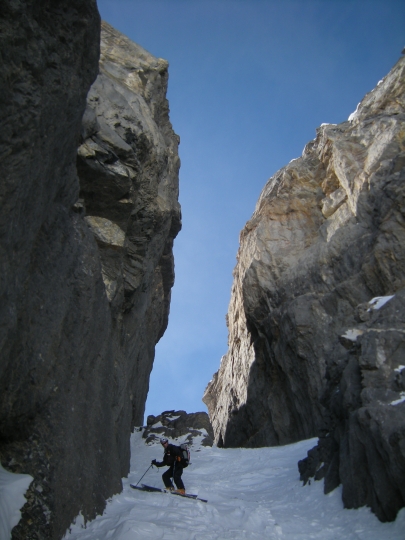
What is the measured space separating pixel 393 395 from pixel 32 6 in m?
11.5

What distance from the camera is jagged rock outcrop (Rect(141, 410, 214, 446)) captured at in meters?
27.8

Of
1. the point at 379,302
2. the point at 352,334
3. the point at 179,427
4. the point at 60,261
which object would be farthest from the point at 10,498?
the point at 179,427

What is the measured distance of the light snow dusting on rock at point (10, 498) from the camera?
739cm

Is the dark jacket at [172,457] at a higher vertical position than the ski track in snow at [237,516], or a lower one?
higher

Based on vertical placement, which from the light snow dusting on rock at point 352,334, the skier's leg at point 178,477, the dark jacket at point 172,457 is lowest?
the skier's leg at point 178,477

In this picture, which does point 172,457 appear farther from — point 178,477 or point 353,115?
point 353,115

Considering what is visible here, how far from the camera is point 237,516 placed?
10781 mm

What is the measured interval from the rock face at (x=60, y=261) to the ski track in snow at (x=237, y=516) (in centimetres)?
67

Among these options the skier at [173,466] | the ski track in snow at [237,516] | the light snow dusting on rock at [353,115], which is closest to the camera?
the ski track in snow at [237,516]

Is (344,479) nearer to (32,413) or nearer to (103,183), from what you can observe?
(32,413)

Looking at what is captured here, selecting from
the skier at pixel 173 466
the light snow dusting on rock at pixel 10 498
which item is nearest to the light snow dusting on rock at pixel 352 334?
the skier at pixel 173 466

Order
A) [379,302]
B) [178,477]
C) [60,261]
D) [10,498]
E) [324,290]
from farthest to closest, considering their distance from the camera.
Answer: [324,290] < [379,302] < [178,477] < [60,261] < [10,498]

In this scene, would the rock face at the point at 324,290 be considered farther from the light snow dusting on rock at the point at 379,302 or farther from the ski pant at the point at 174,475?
the ski pant at the point at 174,475

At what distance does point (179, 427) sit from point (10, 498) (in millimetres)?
23155
